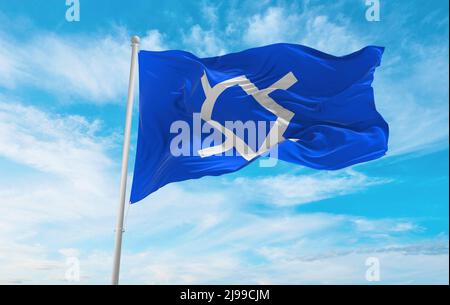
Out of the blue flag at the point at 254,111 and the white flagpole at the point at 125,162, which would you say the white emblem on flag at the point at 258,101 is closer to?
the blue flag at the point at 254,111

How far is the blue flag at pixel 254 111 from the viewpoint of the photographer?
12062 mm

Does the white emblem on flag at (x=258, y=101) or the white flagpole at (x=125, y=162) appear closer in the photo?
the white flagpole at (x=125, y=162)

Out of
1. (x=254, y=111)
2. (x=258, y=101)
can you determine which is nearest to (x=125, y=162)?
(x=254, y=111)

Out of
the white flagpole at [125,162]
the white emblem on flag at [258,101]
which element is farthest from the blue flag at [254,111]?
the white flagpole at [125,162]

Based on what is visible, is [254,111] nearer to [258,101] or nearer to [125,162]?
[258,101]

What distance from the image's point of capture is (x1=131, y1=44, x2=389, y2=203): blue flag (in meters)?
12.1

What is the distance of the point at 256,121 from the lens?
12.9 m

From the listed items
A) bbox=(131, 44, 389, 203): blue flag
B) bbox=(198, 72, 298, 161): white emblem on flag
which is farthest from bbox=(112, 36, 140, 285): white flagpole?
bbox=(198, 72, 298, 161): white emblem on flag

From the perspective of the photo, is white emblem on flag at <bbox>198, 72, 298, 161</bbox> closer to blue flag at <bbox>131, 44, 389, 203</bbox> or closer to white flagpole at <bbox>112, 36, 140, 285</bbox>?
blue flag at <bbox>131, 44, 389, 203</bbox>

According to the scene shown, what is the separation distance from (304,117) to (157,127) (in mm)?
3664
